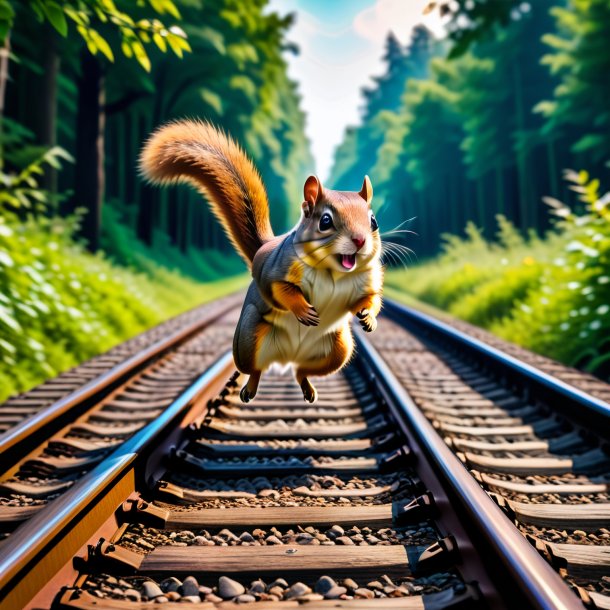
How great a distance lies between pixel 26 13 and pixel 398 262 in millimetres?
11717

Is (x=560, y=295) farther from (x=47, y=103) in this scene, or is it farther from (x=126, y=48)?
(x=47, y=103)

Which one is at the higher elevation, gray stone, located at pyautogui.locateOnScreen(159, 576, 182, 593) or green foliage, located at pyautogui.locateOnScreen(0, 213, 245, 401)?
green foliage, located at pyautogui.locateOnScreen(0, 213, 245, 401)

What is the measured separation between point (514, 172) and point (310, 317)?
27614mm

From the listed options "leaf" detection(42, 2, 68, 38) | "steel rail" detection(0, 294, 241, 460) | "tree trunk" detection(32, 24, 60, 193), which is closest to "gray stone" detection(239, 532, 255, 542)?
"steel rail" detection(0, 294, 241, 460)

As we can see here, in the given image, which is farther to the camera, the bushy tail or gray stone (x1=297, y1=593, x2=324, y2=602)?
gray stone (x1=297, y1=593, x2=324, y2=602)

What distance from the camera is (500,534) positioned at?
1.82m

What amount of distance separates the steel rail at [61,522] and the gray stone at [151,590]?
0.31 metres

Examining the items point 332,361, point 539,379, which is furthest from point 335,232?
point 539,379

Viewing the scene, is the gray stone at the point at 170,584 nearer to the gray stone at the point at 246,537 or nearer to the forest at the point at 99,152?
the gray stone at the point at 246,537

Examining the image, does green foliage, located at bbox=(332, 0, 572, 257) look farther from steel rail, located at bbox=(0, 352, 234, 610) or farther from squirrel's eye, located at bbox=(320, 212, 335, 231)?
squirrel's eye, located at bbox=(320, 212, 335, 231)

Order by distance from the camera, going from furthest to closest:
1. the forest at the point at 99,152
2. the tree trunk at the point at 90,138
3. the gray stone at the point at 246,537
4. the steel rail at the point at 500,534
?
the tree trunk at the point at 90,138 < the forest at the point at 99,152 < the gray stone at the point at 246,537 < the steel rail at the point at 500,534

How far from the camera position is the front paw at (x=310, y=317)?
3.99 feet

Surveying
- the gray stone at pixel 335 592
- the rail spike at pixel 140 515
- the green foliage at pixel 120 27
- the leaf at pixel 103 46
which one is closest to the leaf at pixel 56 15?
the green foliage at pixel 120 27

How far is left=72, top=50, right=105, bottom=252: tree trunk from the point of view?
10.2m
